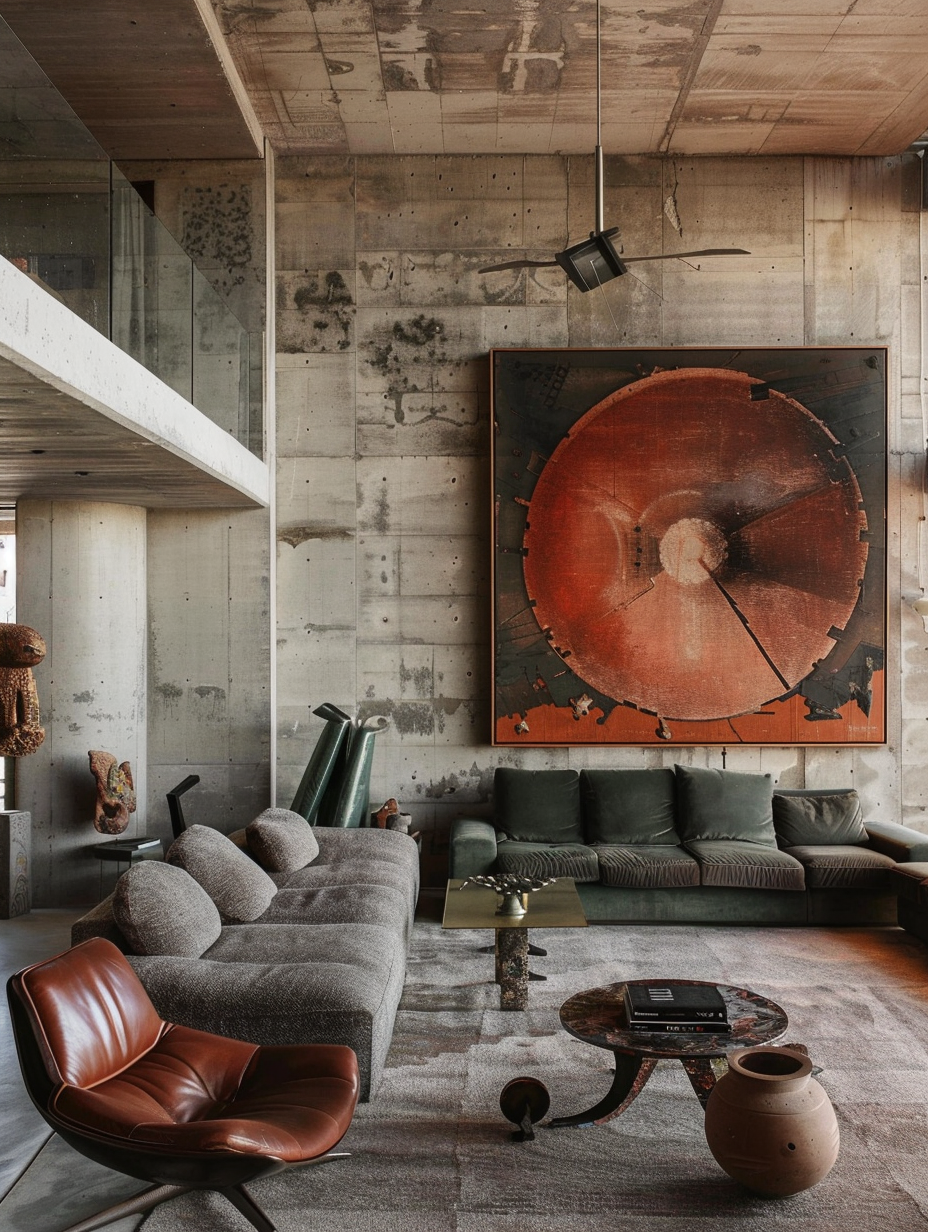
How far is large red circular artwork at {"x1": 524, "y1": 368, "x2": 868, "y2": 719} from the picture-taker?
6.71 meters

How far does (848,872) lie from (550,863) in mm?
1722

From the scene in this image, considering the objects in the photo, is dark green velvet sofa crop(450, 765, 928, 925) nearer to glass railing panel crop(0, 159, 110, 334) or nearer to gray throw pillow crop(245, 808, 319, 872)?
gray throw pillow crop(245, 808, 319, 872)

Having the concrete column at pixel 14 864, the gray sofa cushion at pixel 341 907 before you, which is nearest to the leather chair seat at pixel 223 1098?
the gray sofa cushion at pixel 341 907

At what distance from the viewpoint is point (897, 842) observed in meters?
5.94

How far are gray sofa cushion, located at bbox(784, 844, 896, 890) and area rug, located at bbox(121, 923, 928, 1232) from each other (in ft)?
2.18

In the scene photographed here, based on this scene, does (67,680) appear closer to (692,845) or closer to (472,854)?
(472,854)

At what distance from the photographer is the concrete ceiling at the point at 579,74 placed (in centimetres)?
530

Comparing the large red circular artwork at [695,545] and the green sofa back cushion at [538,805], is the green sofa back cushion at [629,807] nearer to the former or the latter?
the green sofa back cushion at [538,805]

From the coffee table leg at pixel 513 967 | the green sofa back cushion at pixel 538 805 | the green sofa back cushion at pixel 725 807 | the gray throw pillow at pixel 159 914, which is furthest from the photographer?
the green sofa back cushion at pixel 538 805

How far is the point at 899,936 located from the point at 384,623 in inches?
146

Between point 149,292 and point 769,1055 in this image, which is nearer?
point 769,1055

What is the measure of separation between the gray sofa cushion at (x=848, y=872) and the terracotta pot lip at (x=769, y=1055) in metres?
2.86

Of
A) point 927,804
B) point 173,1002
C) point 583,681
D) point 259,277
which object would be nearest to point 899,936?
point 927,804

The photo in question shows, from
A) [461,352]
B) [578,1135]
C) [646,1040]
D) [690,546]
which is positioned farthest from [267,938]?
[461,352]
